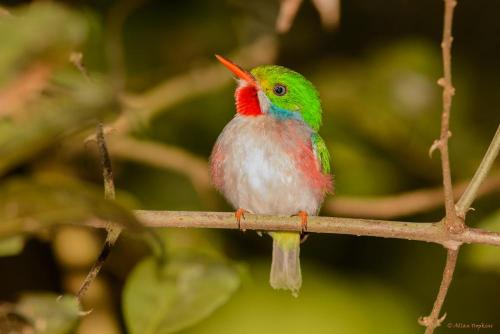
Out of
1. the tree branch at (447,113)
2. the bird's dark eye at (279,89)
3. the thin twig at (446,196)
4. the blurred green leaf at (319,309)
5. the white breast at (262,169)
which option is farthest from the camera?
the blurred green leaf at (319,309)

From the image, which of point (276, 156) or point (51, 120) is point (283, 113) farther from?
point (51, 120)

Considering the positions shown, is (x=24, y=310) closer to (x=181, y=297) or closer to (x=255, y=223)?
(x=181, y=297)

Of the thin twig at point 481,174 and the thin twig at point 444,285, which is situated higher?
the thin twig at point 481,174

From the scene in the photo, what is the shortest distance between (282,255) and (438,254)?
3.57ft

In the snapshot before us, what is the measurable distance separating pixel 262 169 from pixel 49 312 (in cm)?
204

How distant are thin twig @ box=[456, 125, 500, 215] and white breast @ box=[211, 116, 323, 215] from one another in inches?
53.3

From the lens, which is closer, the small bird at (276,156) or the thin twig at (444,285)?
the thin twig at (444,285)

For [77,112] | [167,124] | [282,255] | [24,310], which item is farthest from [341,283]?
A: [77,112]

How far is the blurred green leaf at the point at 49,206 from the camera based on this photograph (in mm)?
1036

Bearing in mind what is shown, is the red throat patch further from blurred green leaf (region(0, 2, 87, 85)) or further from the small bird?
blurred green leaf (region(0, 2, 87, 85))

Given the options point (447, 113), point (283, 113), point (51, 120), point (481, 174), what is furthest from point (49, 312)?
point (283, 113)

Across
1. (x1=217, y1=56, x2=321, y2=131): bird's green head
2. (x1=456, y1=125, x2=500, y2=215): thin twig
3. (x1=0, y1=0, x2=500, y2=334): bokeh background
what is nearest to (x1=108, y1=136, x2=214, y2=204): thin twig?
(x1=0, y1=0, x2=500, y2=334): bokeh background

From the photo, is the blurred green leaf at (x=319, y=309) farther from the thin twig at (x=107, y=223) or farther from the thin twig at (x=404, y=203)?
the thin twig at (x=107, y=223)

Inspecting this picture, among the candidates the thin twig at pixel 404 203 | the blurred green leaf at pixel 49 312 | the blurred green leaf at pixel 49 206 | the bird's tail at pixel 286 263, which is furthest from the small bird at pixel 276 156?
the blurred green leaf at pixel 49 206
